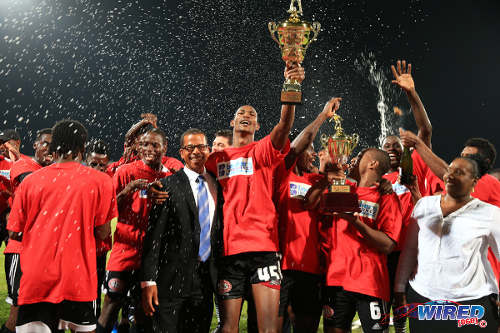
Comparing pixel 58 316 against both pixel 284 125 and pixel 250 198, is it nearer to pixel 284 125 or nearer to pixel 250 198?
pixel 250 198

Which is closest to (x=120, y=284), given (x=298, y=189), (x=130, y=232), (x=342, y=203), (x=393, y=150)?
(x=130, y=232)

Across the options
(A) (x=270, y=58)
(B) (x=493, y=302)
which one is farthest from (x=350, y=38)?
(B) (x=493, y=302)

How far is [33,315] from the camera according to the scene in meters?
3.55

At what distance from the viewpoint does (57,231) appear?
11.8 ft

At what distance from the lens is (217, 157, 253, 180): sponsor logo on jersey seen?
4078 millimetres

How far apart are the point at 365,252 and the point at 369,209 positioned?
0.37 meters

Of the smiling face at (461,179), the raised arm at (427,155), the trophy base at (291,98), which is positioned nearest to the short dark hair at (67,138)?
the trophy base at (291,98)

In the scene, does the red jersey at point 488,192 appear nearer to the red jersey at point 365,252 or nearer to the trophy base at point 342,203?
the red jersey at point 365,252

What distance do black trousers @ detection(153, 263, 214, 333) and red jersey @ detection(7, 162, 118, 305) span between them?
60 cm

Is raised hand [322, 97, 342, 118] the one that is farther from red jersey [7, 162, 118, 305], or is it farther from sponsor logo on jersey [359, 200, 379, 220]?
red jersey [7, 162, 118, 305]

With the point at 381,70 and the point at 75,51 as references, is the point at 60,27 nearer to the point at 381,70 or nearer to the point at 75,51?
the point at 75,51

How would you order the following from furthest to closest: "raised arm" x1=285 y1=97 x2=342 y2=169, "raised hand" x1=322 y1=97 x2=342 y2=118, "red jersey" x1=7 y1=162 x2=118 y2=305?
"raised hand" x1=322 y1=97 x2=342 y2=118 → "raised arm" x1=285 y1=97 x2=342 y2=169 → "red jersey" x1=7 y1=162 x2=118 y2=305

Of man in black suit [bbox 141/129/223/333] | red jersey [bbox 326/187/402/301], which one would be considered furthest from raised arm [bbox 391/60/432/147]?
man in black suit [bbox 141/129/223/333]

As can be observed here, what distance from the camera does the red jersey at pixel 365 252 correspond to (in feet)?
13.3
